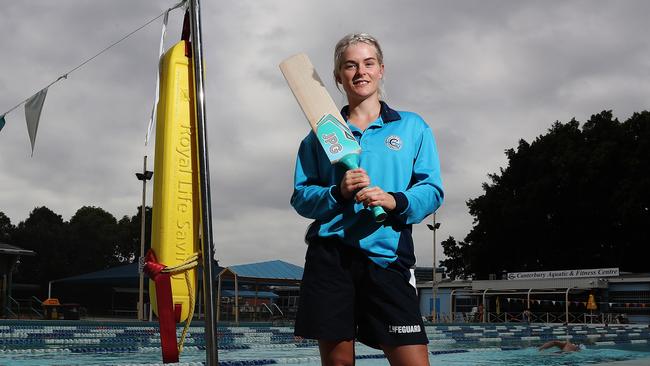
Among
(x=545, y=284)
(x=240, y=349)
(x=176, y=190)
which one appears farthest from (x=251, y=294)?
(x=176, y=190)

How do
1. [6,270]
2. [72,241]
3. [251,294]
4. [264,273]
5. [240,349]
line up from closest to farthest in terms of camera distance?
[240,349] < [6,270] < [264,273] < [251,294] < [72,241]

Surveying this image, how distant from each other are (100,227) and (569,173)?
161ft

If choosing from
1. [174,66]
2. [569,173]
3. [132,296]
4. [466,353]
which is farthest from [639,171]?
[174,66]

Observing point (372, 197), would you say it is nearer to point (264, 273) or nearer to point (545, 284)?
point (264, 273)

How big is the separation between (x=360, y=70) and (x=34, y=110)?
3.48 meters

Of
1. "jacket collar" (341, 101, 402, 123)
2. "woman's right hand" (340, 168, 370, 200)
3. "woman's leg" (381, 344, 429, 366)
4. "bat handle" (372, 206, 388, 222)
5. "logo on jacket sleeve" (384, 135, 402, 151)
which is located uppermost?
"jacket collar" (341, 101, 402, 123)

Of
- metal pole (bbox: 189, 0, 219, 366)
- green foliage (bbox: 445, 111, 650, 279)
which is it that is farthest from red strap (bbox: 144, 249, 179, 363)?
green foliage (bbox: 445, 111, 650, 279)

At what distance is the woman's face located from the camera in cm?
240

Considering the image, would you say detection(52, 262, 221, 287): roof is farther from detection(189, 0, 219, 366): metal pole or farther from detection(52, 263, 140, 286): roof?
detection(189, 0, 219, 366): metal pole

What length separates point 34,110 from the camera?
5.09 metres

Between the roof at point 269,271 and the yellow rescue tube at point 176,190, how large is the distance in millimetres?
24693

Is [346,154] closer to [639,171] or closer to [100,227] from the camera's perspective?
[639,171]

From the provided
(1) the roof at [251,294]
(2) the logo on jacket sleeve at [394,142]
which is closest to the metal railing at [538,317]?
(1) the roof at [251,294]

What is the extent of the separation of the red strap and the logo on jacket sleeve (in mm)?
984
